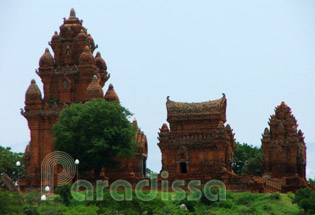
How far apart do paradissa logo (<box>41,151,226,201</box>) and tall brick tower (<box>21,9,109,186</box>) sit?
1.69 meters

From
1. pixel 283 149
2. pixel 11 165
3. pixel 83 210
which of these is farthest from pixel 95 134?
pixel 11 165

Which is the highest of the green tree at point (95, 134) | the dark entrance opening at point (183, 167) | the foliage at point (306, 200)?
the green tree at point (95, 134)

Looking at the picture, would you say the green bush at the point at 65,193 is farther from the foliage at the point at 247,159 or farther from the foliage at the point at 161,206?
the foliage at the point at 247,159

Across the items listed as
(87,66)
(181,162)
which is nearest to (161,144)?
(181,162)

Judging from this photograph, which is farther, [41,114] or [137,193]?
[41,114]

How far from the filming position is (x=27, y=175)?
77.7 m

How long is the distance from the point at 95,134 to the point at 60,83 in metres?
8.05

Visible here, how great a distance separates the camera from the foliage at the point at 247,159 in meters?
92.5

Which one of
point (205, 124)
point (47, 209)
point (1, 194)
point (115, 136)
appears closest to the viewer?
point (1, 194)

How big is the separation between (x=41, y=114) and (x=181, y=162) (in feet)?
38.0

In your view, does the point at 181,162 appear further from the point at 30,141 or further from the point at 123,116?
the point at 30,141

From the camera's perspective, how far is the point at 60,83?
80375 millimetres

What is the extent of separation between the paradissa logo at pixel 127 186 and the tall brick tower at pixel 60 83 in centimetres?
169

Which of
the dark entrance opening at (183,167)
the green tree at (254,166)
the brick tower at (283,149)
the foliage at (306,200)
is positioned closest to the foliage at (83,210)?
the foliage at (306,200)
